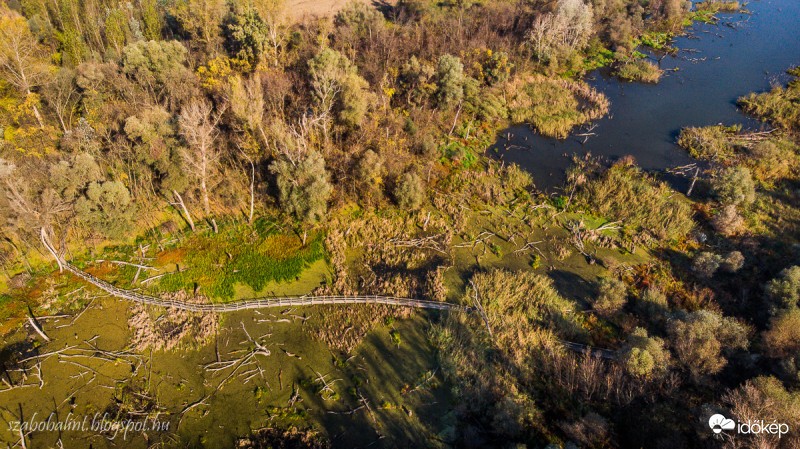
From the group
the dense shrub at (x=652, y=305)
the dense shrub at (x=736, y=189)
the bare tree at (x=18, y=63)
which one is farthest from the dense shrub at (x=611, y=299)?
the bare tree at (x=18, y=63)

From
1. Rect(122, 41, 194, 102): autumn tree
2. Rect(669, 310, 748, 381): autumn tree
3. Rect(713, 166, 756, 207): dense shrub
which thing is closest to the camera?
Rect(669, 310, 748, 381): autumn tree

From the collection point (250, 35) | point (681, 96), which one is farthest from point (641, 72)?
point (250, 35)

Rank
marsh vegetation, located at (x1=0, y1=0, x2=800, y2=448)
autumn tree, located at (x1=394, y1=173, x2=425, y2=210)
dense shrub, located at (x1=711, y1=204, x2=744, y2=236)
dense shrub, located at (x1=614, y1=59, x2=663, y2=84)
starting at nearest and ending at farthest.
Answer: marsh vegetation, located at (x1=0, y1=0, x2=800, y2=448)
dense shrub, located at (x1=711, y1=204, x2=744, y2=236)
autumn tree, located at (x1=394, y1=173, x2=425, y2=210)
dense shrub, located at (x1=614, y1=59, x2=663, y2=84)

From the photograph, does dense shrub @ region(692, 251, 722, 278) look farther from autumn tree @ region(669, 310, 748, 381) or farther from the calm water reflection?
the calm water reflection

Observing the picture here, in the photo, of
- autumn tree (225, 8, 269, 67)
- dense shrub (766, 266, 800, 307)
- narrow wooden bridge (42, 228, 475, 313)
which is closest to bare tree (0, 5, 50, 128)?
autumn tree (225, 8, 269, 67)

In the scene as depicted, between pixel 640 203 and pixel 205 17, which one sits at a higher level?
pixel 205 17

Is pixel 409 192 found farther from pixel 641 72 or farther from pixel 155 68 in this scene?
pixel 641 72

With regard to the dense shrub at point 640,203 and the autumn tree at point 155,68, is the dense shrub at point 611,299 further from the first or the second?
the autumn tree at point 155,68

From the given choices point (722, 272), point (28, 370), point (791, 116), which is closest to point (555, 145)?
point (722, 272)

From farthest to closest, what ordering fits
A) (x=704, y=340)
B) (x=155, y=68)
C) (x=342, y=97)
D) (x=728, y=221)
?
(x=155, y=68), (x=342, y=97), (x=728, y=221), (x=704, y=340)

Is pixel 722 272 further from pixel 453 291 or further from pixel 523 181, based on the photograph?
pixel 453 291
